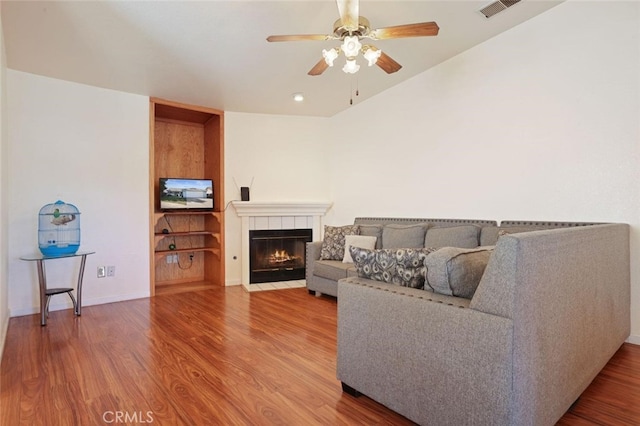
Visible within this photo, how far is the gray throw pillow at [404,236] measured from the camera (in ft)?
12.2

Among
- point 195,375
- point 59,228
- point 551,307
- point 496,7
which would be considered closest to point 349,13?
point 496,7

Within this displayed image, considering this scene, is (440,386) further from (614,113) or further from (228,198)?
(228,198)

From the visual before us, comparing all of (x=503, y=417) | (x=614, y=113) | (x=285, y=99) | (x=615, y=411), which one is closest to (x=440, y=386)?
(x=503, y=417)

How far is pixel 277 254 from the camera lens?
5.36 metres

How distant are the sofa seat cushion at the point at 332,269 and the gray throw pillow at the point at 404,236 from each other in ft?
1.71

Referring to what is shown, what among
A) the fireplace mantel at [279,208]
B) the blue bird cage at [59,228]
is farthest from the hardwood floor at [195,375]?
the fireplace mantel at [279,208]

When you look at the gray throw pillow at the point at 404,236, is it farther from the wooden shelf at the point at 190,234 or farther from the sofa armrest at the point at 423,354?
the wooden shelf at the point at 190,234

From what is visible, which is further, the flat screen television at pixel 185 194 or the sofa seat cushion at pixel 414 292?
the flat screen television at pixel 185 194

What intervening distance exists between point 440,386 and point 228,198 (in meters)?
4.17

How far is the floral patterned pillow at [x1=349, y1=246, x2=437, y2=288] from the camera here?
178cm

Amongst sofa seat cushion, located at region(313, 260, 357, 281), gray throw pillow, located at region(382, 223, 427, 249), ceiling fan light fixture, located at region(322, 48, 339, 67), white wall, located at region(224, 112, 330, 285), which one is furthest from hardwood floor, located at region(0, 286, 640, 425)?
ceiling fan light fixture, located at region(322, 48, 339, 67)

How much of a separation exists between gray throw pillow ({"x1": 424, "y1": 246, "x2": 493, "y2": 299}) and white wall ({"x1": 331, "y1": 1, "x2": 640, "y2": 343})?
1.68 m

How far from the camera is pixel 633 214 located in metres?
2.46

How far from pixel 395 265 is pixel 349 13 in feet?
5.29
